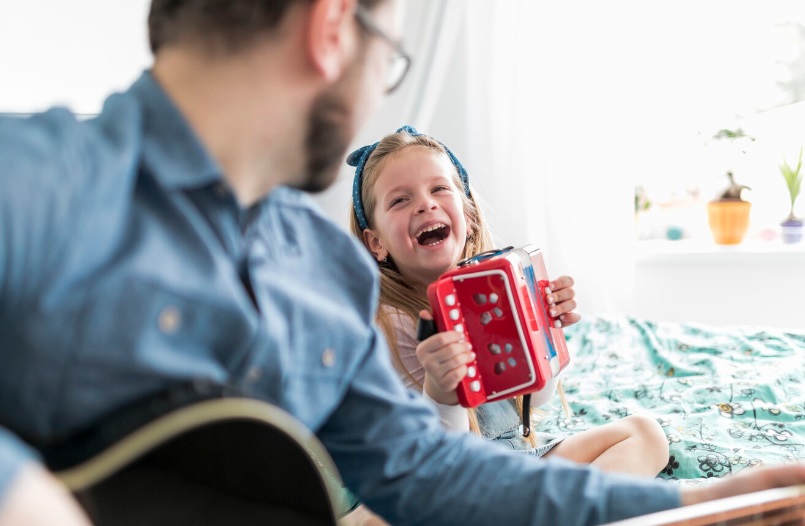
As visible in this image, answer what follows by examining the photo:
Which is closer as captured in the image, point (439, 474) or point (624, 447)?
point (439, 474)

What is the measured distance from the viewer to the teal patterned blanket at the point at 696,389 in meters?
1.44

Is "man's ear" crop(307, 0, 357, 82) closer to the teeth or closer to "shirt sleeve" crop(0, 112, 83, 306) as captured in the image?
"shirt sleeve" crop(0, 112, 83, 306)

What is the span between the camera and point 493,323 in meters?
1.26

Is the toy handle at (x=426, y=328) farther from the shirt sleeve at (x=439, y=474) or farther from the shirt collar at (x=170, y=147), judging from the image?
the shirt collar at (x=170, y=147)

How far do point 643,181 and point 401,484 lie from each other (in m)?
3.07

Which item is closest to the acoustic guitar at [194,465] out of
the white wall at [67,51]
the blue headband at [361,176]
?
the blue headband at [361,176]

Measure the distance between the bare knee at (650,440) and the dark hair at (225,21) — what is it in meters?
1.01

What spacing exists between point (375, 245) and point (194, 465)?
1107 mm

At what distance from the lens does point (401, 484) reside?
2.75 ft

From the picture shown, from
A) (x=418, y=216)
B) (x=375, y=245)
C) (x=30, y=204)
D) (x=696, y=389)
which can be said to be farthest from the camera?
(x=696, y=389)

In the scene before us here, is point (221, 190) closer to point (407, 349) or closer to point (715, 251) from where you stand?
point (407, 349)

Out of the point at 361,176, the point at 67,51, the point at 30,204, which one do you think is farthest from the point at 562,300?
the point at 67,51

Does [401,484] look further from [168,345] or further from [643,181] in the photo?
[643,181]

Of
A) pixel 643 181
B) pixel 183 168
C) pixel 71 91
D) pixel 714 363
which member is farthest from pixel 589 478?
pixel 643 181
